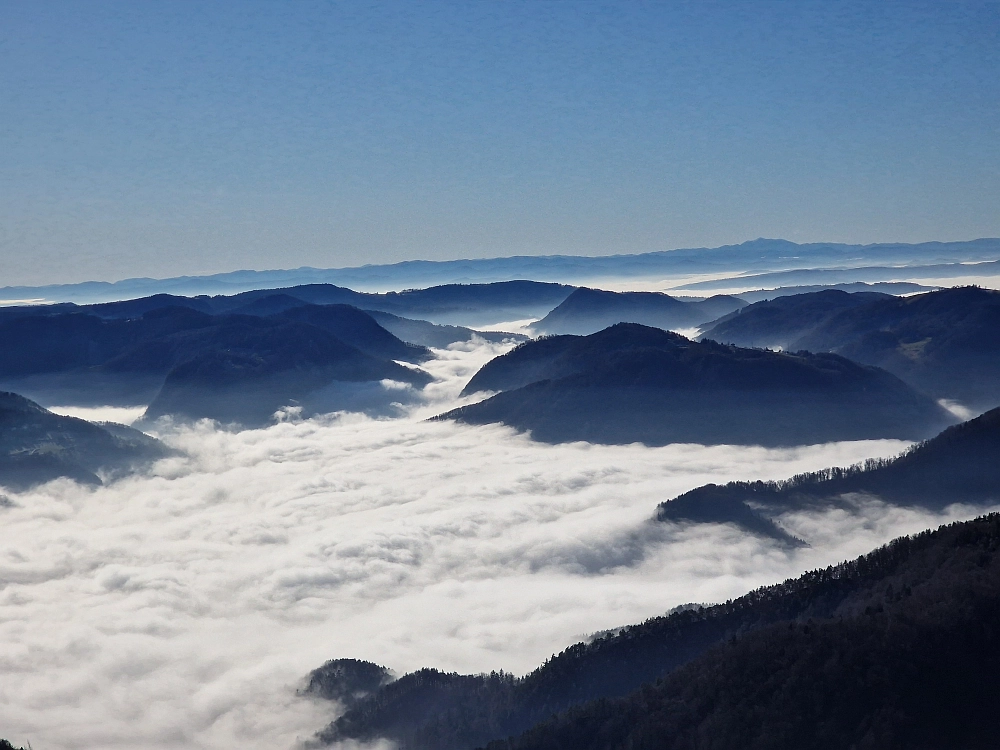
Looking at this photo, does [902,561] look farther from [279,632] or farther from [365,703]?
[279,632]

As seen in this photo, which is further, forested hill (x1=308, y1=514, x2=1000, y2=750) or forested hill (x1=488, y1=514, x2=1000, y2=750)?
forested hill (x1=308, y1=514, x2=1000, y2=750)

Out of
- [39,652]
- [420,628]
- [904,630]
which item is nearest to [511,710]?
[904,630]

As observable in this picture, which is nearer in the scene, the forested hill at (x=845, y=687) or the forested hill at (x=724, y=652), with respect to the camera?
the forested hill at (x=845, y=687)

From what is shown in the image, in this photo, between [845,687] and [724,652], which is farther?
[724,652]

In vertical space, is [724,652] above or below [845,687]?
below
